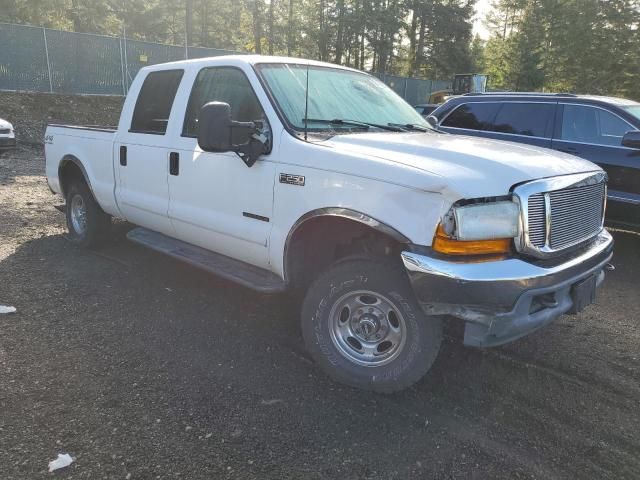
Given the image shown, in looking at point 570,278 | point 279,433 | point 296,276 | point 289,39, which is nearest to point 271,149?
point 296,276

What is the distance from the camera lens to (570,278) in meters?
2.87

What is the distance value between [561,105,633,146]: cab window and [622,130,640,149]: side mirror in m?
0.35

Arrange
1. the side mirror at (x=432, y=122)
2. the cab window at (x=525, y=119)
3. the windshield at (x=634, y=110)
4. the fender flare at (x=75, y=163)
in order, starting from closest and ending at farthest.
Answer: the side mirror at (x=432, y=122)
the fender flare at (x=75, y=163)
the windshield at (x=634, y=110)
the cab window at (x=525, y=119)

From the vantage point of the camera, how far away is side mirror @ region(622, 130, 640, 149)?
5707 millimetres

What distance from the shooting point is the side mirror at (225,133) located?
126 inches

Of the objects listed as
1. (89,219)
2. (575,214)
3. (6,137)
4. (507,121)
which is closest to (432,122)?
(507,121)

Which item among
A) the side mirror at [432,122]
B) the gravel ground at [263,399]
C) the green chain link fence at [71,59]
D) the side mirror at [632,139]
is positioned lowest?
the gravel ground at [263,399]

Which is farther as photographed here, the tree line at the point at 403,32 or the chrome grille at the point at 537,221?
the tree line at the point at 403,32

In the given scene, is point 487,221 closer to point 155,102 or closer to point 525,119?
point 155,102

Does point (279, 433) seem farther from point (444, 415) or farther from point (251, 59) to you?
point (251, 59)

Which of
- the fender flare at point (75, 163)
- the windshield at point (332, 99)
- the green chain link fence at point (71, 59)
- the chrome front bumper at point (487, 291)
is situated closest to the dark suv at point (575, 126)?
the windshield at point (332, 99)

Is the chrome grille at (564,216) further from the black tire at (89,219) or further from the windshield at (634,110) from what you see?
the black tire at (89,219)

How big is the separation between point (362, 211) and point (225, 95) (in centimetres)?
175

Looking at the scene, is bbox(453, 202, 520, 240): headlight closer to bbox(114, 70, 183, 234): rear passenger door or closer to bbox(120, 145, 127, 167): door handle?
bbox(114, 70, 183, 234): rear passenger door
